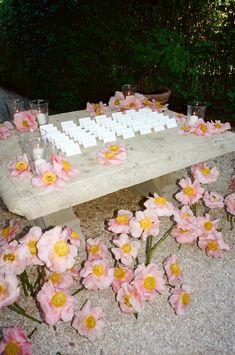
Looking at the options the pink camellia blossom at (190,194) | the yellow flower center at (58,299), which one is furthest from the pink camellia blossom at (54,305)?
the pink camellia blossom at (190,194)

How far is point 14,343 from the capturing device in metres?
1.30

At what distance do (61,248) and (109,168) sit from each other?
55 cm

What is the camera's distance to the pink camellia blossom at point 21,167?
1.66m

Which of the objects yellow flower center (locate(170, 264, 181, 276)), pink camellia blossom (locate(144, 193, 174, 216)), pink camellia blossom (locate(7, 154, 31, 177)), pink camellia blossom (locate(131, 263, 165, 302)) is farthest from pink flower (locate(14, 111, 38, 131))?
yellow flower center (locate(170, 264, 181, 276))

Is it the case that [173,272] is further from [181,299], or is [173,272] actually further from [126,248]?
[126,248]

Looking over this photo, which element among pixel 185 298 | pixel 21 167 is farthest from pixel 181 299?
pixel 21 167

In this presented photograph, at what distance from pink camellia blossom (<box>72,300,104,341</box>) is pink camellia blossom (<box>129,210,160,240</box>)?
0.47m

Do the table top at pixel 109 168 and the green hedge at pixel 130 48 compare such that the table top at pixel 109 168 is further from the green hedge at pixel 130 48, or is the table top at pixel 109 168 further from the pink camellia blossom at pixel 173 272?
the green hedge at pixel 130 48

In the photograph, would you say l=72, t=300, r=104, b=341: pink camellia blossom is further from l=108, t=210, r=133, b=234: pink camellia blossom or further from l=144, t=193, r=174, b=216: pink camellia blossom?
l=144, t=193, r=174, b=216: pink camellia blossom

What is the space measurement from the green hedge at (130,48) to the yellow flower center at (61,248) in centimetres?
312

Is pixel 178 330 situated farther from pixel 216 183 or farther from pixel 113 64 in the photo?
pixel 113 64

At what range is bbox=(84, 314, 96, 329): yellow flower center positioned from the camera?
1523 millimetres

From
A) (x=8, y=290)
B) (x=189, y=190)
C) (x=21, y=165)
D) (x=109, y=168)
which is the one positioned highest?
(x=21, y=165)

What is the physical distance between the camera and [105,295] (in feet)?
6.01
